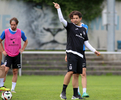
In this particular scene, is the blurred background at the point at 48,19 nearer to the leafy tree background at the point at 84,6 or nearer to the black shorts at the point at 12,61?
the leafy tree background at the point at 84,6

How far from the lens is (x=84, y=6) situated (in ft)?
73.2

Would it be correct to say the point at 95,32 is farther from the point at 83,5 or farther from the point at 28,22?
the point at 28,22

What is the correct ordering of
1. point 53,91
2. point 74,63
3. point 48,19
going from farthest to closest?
1. point 48,19
2. point 53,91
3. point 74,63

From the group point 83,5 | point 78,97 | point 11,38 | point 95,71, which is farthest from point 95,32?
point 78,97

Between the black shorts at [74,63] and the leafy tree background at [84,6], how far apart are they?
15716 mm

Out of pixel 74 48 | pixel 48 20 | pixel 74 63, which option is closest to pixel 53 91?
pixel 74 63

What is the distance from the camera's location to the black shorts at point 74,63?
623 centimetres

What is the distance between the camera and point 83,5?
22266mm

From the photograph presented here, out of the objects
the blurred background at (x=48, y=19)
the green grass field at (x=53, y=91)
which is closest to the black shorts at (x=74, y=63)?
the green grass field at (x=53, y=91)

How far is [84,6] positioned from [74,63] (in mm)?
16503

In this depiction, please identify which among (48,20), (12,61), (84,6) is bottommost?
(12,61)

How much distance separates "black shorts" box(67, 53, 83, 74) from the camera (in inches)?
245

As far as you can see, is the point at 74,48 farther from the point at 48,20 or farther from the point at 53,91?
the point at 48,20

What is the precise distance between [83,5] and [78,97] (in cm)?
1642
